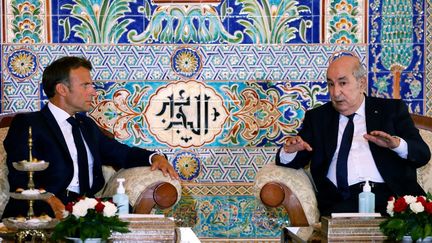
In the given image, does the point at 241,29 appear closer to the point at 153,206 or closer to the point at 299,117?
the point at 299,117

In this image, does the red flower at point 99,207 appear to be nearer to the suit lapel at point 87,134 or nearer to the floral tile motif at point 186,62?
the suit lapel at point 87,134

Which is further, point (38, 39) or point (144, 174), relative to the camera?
point (38, 39)

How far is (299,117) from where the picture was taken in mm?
7227

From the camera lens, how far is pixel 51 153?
227 inches

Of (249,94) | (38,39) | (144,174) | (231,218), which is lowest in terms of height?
(231,218)

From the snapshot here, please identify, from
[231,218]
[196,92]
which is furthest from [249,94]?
[231,218]

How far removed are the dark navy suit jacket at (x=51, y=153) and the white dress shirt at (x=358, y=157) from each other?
3.52ft

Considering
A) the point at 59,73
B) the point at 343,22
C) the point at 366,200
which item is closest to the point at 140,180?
the point at 59,73

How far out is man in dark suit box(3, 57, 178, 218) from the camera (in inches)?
225

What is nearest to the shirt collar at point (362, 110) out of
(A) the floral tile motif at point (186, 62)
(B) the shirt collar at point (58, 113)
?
(A) the floral tile motif at point (186, 62)

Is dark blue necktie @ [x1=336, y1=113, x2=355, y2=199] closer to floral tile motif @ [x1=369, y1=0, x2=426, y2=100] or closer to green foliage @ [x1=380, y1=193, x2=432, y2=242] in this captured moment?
green foliage @ [x1=380, y1=193, x2=432, y2=242]

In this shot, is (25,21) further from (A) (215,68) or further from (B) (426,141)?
(B) (426,141)

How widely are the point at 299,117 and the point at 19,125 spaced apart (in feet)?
7.84

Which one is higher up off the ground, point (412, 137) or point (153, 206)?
point (412, 137)
